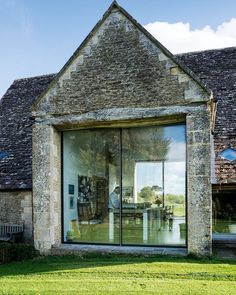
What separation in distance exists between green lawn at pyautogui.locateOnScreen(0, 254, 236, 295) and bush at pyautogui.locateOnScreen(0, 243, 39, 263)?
1.28ft

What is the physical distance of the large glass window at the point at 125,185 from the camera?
32.5ft

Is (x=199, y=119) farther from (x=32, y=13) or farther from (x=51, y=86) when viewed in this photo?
(x=32, y=13)

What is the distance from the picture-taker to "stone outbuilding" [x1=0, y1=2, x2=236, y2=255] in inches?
359

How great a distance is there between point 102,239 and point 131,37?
18.4 ft

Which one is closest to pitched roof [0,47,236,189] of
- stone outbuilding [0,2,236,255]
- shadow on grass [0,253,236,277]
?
stone outbuilding [0,2,236,255]

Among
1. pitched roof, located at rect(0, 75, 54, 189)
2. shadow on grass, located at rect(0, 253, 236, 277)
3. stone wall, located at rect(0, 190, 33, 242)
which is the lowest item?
shadow on grass, located at rect(0, 253, 236, 277)

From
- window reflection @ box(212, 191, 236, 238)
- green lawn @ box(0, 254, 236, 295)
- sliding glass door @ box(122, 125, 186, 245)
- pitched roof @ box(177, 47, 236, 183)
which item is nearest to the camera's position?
green lawn @ box(0, 254, 236, 295)

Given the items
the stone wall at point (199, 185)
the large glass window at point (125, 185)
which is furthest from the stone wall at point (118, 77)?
the large glass window at point (125, 185)

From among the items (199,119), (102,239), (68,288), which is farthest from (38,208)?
(199,119)

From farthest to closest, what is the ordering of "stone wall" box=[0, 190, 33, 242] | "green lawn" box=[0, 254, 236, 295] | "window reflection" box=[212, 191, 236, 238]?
"stone wall" box=[0, 190, 33, 242], "window reflection" box=[212, 191, 236, 238], "green lawn" box=[0, 254, 236, 295]

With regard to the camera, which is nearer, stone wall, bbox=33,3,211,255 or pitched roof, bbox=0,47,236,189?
stone wall, bbox=33,3,211,255

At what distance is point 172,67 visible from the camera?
366 inches

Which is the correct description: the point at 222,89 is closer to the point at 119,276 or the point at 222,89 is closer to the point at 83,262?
the point at 83,262

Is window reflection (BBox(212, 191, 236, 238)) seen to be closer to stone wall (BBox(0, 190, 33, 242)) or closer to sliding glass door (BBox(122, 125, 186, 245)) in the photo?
sliding glass door (BBox(122, 125, 186, 245))
